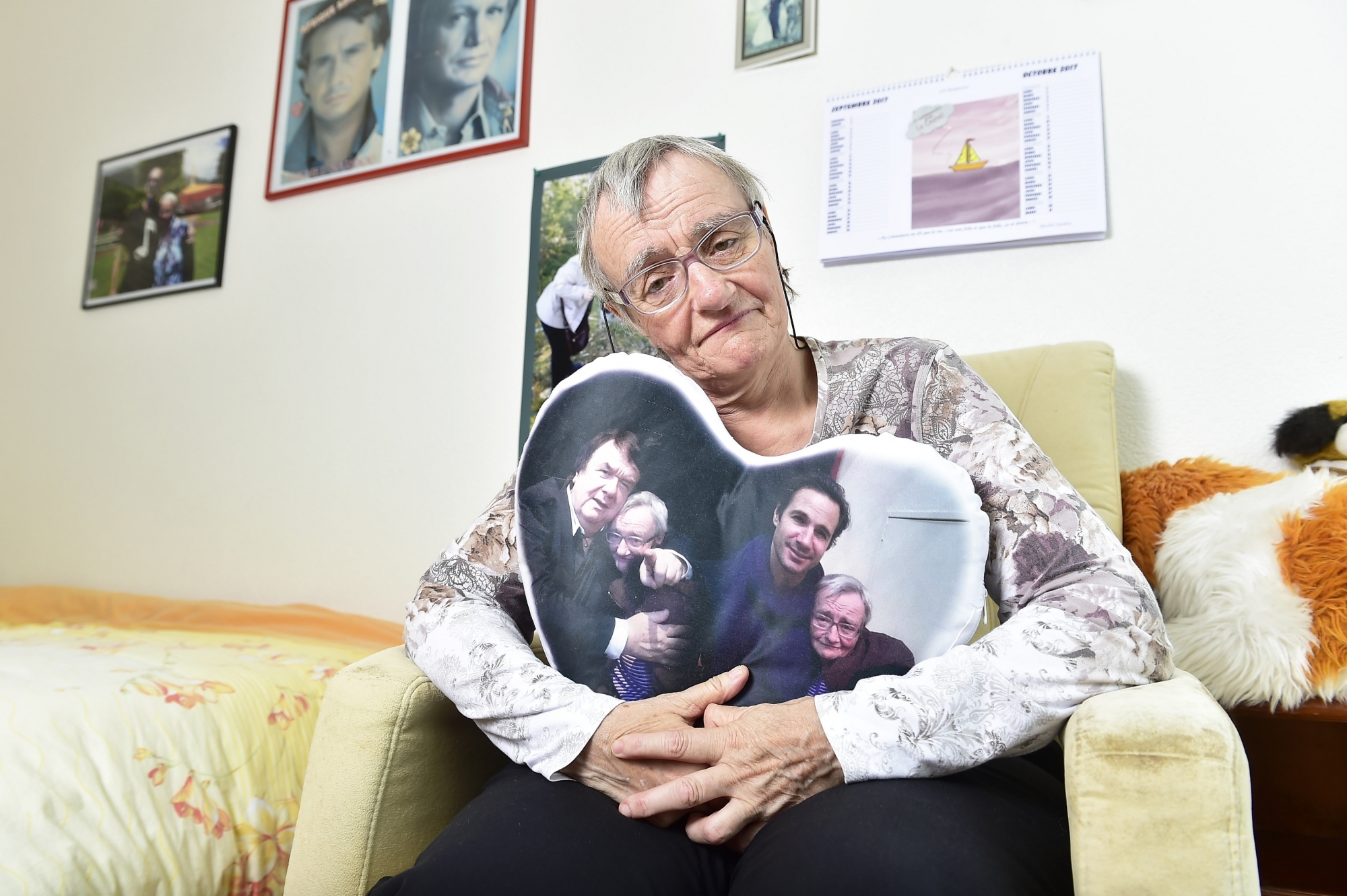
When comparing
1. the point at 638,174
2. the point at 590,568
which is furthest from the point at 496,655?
the point at 638,174

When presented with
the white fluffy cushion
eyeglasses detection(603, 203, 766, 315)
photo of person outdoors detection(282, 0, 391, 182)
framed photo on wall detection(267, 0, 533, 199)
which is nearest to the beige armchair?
the white fluffy cushion

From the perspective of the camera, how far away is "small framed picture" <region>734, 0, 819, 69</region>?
5.67ft

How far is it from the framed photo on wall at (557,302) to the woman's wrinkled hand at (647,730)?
112 cm

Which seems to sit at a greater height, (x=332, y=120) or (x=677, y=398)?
(x=332, y=120)

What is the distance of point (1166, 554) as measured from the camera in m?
1.19

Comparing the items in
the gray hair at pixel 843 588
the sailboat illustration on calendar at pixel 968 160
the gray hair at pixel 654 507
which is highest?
the sailboat illustration on calendar at pixel 968 160

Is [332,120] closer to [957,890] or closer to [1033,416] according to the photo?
[1033,416]

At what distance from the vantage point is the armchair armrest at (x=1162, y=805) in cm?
61

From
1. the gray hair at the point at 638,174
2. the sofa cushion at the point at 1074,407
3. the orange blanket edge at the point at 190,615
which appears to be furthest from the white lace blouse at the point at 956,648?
the orange blanket edge at the point at 190,615

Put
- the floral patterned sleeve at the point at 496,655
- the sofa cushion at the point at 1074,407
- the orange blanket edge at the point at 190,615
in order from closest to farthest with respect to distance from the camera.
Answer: the floral patterned sleeve at the point at 496,655 → the sofa cushion at the point at 1074,407 → the orange blanket edge at the point at 190,615

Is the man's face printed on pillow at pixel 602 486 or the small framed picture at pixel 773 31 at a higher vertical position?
the small framed picture at pixel 773 31

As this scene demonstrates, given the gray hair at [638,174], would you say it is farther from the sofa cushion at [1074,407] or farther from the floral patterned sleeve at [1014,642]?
the sofa cushion at [1074,407]

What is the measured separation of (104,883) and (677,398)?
810 millimetres

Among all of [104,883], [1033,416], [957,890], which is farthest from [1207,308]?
[104,883]
